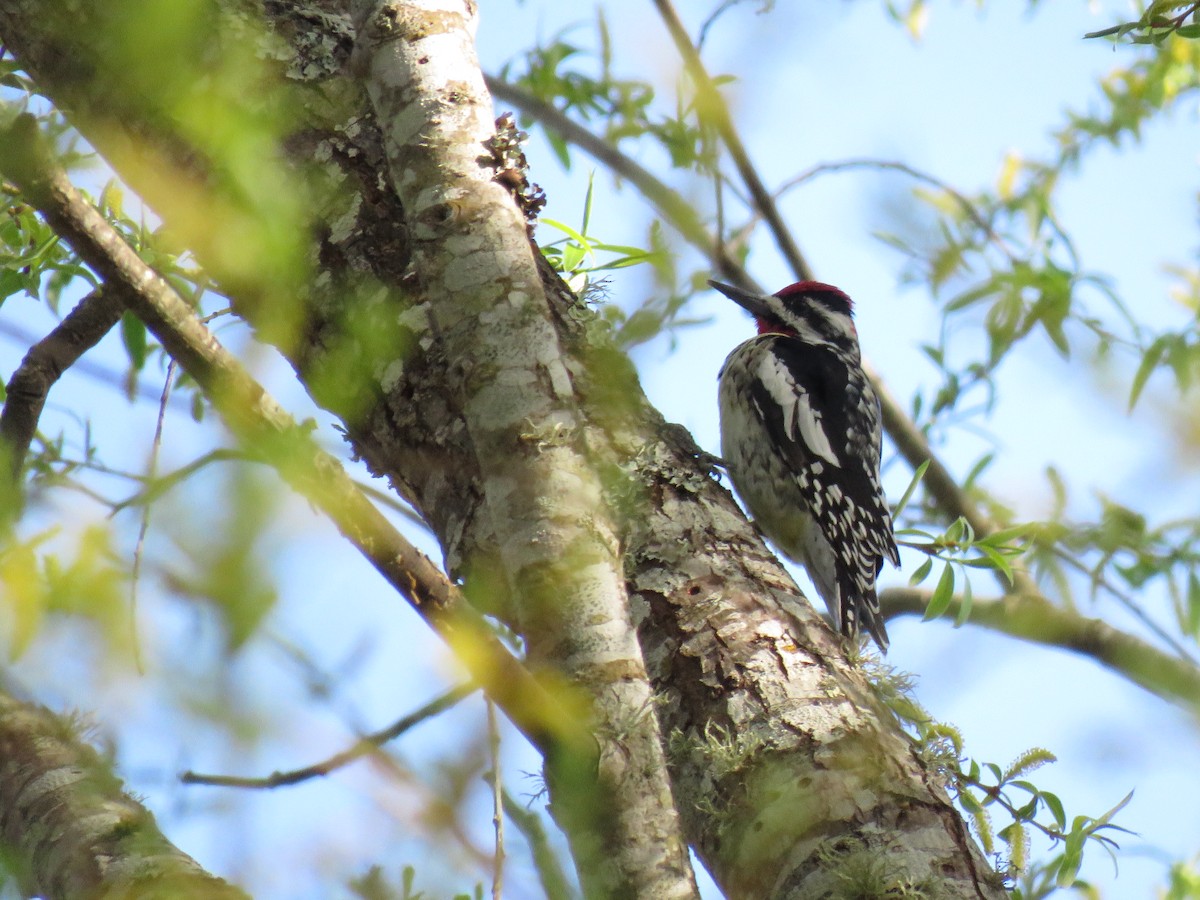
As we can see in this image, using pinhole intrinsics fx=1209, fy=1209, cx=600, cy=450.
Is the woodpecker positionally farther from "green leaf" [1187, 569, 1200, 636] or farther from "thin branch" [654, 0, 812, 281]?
"green leaf" [1187, 569, 1200, 636]

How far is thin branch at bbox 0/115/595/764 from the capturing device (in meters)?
0.75

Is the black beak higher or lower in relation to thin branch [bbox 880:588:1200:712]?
higher

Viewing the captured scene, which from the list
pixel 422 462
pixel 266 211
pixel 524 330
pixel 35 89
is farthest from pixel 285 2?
pixel 266 211

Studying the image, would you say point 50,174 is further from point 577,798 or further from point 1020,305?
point 1020,305

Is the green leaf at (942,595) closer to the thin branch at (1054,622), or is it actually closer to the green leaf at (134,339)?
the thin branch at (1054,622)

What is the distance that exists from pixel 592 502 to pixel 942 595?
1.73 metres

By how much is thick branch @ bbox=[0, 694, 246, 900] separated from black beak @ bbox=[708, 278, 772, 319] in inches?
127

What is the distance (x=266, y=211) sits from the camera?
33.1 inches

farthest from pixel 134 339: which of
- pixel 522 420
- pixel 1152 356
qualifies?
pixel 1152 356

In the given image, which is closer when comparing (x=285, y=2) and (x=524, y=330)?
(x=524, y=330)

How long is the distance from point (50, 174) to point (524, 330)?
1.78 feet

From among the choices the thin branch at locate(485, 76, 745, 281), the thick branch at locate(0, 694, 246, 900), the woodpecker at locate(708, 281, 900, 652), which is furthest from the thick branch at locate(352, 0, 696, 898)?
the woodpecker at locate(708, 281, 900, 652)

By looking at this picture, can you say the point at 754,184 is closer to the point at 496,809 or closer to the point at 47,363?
the point at 47,363

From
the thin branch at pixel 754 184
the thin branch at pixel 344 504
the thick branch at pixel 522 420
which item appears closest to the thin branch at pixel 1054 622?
the thin branch at pixel 754 184
